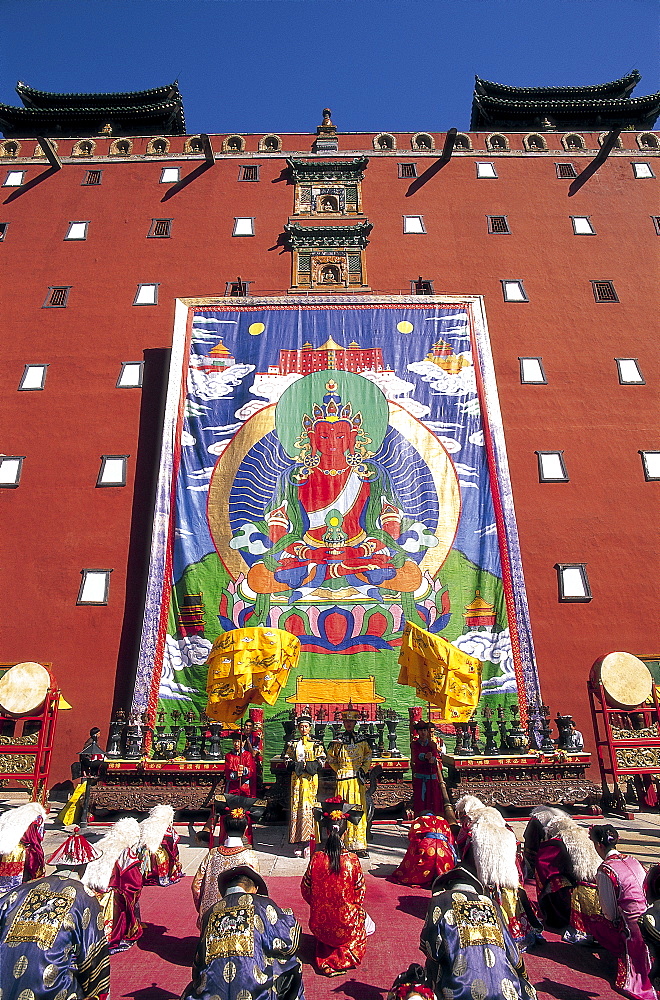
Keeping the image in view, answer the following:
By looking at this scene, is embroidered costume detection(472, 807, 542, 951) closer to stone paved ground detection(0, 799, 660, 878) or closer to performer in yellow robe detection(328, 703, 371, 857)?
stone paved ground detection(0, 799, 660, 878)

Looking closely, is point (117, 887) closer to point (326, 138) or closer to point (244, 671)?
point (244, 671)

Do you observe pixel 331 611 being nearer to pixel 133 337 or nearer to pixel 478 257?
pixel 133 337

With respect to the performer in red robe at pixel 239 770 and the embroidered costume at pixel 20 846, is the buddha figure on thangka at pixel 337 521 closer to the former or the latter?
the performer in red robe at pixel 239 770

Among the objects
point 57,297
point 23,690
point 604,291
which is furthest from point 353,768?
point 57,297

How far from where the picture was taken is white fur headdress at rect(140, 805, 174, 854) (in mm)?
6375

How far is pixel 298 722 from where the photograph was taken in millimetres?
9195

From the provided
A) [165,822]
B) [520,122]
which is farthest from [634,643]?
[520,122]

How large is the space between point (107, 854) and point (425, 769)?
478 cm

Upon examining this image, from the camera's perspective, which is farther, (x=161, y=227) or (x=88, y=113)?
(x=88, y=113)

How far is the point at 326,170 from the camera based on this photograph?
20000 mm

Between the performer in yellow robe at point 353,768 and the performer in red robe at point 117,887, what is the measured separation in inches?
112

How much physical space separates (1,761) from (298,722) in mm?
5321

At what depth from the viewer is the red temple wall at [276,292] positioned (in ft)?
45.1

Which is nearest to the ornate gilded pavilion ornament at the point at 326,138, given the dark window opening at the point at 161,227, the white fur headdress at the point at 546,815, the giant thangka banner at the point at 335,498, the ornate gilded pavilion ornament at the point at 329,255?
the ornate gilded pavilion ornament at the point at 329,255
